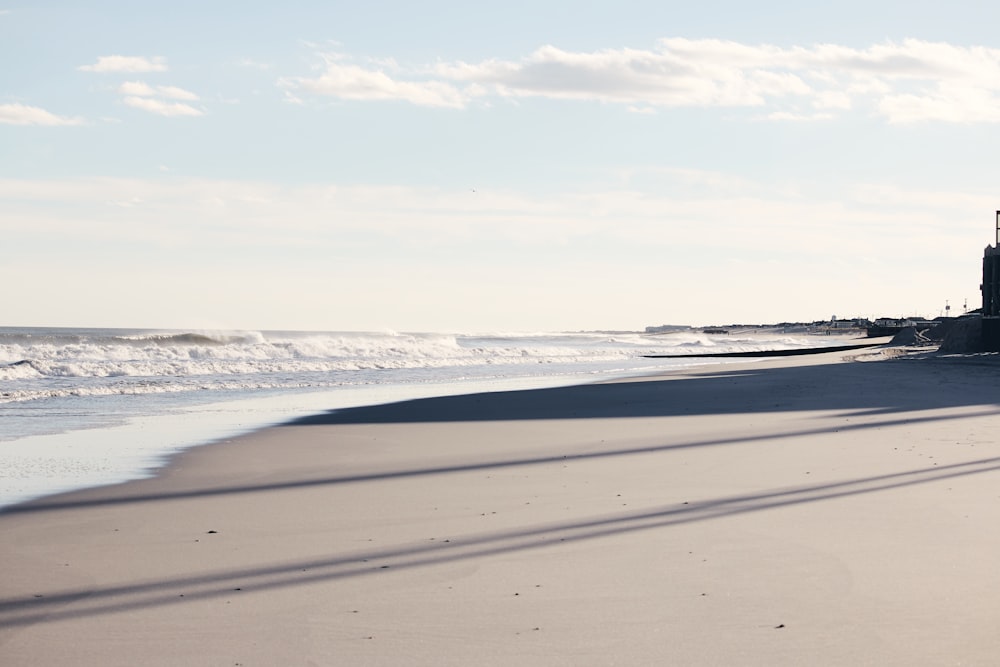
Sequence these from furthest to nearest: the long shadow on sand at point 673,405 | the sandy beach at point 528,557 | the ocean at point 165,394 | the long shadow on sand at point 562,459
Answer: the ocean at point 165,394
the long shadow on sand at point 673,405
the long shadow on sand at point 562,459
the sandy beach at point 528,557

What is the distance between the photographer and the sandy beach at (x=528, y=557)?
479cm

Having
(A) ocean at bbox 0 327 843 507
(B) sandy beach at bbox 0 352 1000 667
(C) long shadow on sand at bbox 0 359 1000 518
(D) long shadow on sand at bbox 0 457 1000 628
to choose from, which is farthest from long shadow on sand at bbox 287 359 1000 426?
(D) long shadow on sand at bbox 0 457 1000 628

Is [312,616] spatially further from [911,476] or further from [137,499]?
[911,476]

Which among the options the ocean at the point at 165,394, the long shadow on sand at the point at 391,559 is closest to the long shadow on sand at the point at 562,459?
the long shadow on sand at the point at 391,559

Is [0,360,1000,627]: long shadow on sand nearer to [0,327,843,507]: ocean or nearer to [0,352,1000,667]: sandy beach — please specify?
[0,352,1000,667]: sandy beach

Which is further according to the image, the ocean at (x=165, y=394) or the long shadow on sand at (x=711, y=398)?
the long shadow on sand at (x=711, y=398)

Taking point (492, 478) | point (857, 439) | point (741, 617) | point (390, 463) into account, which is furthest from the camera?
point (857, 439)

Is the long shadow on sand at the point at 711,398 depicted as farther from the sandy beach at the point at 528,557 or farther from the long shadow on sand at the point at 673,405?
the sandy beach at the point at 528,557

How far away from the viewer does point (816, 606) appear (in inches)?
209

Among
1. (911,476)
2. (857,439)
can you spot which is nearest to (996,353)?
(857,439)

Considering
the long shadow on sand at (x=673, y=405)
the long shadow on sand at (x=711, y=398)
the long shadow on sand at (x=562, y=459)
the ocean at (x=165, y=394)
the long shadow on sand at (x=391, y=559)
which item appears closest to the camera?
the long shadow on sand at (x=391, y=559)

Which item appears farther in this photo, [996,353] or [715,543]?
[996,353]

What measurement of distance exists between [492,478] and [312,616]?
198 inches

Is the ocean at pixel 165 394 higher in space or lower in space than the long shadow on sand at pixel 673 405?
lower
